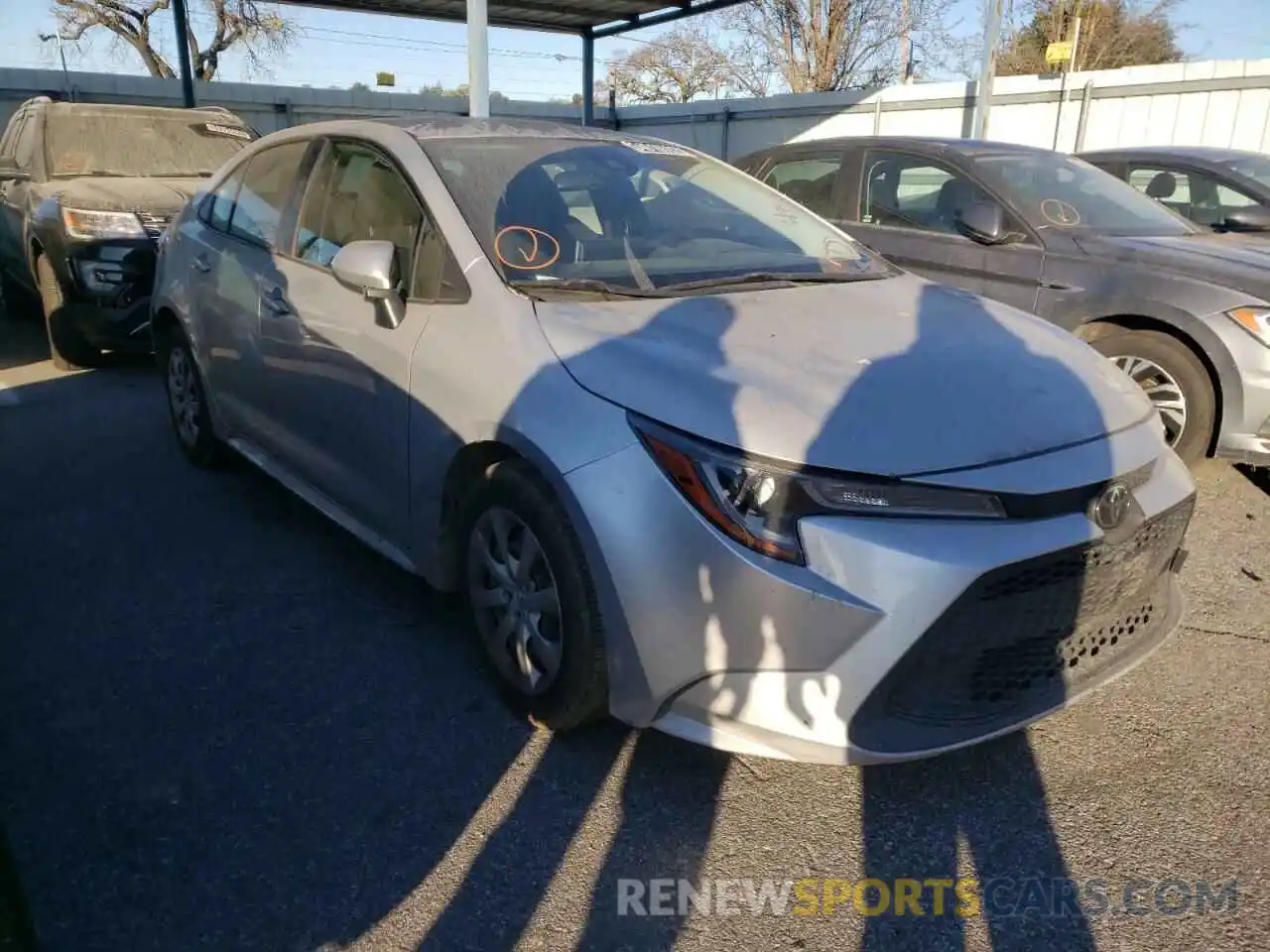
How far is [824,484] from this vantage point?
2.15 metres

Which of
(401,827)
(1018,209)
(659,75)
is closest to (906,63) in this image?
(659,75)

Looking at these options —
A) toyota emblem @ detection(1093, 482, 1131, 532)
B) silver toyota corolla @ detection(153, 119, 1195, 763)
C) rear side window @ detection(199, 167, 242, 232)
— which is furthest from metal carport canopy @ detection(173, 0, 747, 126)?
toyota emblem @ detection(1093, 482, 1131, 532)

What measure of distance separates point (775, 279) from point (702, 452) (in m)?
1.19

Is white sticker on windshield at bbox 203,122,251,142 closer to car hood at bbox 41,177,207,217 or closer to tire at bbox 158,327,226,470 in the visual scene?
car hood at bbox 41,177,207,217

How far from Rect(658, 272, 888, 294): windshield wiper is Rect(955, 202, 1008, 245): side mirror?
6.27 feet

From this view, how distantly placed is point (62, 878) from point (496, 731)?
42.1 inches

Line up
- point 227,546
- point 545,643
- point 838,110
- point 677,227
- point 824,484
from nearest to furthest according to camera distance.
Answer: point 824,484 < point 545,643 < point 677,227 < point 227,546 < point 838,110

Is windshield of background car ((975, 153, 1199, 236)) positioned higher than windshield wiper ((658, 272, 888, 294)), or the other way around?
windshield of background car ((975, 153, 1199, 236))

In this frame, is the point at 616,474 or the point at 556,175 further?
the point at 556,175

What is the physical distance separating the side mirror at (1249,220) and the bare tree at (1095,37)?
79.5 feet

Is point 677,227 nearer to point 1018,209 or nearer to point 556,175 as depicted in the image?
point 556,175

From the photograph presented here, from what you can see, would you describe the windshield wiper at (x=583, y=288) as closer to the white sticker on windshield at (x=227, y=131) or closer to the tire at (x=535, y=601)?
the tire at (x=535, y=601)

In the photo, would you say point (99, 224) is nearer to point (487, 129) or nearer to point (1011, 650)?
point (487, 129)

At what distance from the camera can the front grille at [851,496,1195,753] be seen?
6.96 feet
